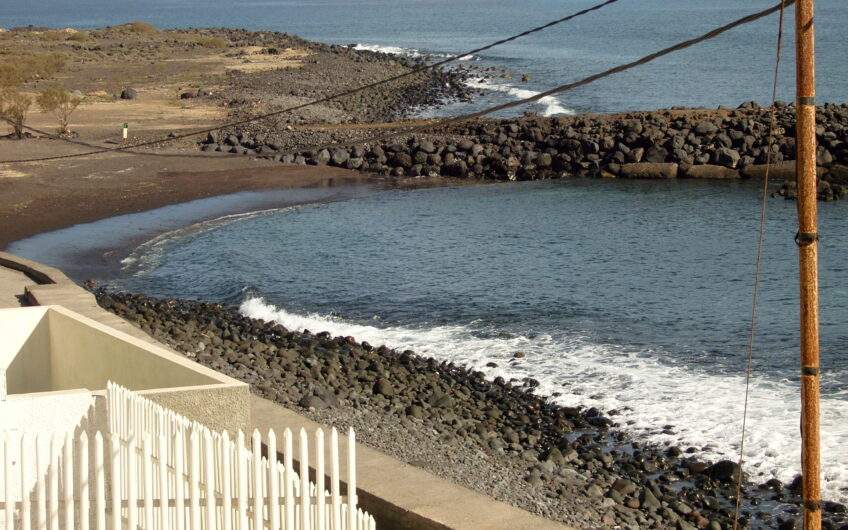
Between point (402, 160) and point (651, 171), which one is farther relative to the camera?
point (402, 160)

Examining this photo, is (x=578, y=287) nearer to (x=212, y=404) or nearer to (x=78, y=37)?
(x=212, y=404)

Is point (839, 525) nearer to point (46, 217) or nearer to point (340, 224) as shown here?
point (340, 224)

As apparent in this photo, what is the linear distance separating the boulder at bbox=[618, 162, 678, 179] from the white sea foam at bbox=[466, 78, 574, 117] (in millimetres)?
13844

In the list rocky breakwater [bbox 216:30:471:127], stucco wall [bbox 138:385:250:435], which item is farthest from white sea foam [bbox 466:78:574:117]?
stucco wall [bbox 138:385:250:435]

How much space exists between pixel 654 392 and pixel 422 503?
8.32 m

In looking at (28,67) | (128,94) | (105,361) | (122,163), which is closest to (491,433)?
(105,361)

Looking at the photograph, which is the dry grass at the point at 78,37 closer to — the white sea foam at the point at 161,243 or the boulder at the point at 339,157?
the boulder at the point at 339,157

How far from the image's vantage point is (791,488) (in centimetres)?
1202

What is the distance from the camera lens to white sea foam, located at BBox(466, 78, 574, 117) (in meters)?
52.5

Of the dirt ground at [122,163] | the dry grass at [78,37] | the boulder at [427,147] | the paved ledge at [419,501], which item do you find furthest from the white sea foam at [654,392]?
the dry grass at [78,37]

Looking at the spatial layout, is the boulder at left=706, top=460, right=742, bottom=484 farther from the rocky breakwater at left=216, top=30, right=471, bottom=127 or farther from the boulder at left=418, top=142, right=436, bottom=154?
the rocky breakwater at left=216, top=30, right=471, bottom=127

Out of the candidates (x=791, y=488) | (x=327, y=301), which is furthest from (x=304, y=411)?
(x=327, y=301)

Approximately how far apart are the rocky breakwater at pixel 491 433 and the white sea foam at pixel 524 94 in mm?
35467

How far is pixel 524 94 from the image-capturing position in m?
63.4
